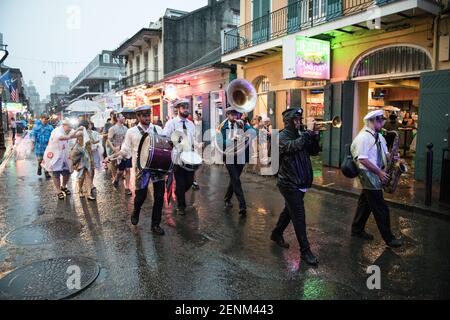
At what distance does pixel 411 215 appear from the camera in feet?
21.2

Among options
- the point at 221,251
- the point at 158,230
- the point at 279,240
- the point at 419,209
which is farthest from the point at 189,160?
the point at 419,209

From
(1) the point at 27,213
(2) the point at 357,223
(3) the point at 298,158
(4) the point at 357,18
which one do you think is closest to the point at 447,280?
(2) the point at 357,223

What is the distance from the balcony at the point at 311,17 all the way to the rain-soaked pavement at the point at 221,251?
5194mm

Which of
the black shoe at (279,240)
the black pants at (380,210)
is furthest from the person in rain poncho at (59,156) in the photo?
the black pants at (380,210)

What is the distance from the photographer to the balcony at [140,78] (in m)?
27.0

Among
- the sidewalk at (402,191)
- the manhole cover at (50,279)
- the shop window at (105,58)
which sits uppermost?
the shop window at (105,58)

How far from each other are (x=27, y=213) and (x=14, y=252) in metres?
2.18

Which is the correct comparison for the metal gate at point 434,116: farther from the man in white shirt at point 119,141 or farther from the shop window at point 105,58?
the shop window at point 105,58

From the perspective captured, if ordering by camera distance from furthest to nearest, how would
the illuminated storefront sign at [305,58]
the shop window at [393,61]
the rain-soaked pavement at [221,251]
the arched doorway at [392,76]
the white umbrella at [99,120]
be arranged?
the white umbrella at [99,120]
the illuminated storefront sign at [305,58]
the arched doorway at [392,76]
the shop window at [393,61]
the rain-soaked pavement at [221,251]

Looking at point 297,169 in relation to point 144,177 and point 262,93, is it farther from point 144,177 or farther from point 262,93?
point 262,93

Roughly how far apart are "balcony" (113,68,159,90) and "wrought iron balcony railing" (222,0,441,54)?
11233 millimetres

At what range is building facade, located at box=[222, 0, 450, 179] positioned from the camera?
9148 millimetres

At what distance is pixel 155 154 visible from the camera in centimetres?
516

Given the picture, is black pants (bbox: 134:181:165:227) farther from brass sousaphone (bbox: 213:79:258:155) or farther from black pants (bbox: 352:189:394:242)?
black pants (bbox: 352:189:394:242)
